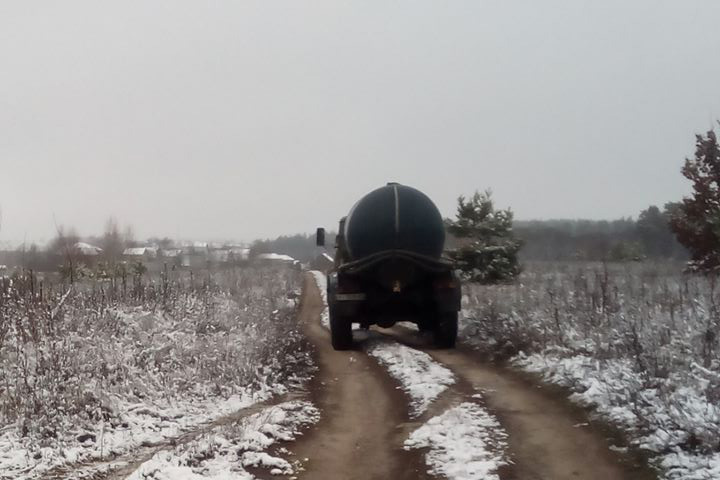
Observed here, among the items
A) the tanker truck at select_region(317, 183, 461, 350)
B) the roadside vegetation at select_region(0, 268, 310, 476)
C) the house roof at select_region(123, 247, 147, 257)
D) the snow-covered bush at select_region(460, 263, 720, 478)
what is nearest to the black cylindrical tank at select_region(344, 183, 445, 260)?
the tanker truck at select_region(317, 183, 461, 350)

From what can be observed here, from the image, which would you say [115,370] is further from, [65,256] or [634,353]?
[65,256]

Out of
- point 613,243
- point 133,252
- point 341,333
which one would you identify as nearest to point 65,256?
point 341,333

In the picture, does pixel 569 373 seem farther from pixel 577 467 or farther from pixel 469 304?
pixel 469 304

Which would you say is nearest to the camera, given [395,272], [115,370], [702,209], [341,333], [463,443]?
[463,443]

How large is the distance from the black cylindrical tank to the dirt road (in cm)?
343

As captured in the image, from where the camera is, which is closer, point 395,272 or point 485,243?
point 395,272

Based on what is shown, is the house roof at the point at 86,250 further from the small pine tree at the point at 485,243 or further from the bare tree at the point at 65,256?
the small pine tree at the point at 485,243

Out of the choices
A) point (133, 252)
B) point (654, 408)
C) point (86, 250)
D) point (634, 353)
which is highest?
point (86, 250)

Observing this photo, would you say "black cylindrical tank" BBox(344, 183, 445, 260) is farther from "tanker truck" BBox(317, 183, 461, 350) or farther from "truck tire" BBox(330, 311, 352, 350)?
"truck tire" BBox(330, 311, 352, 350)

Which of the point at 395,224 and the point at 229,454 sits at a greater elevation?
the point at 395,224

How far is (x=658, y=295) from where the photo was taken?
12.9m

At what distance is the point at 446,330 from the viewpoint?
1402cm

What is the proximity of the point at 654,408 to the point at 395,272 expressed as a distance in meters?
7.57

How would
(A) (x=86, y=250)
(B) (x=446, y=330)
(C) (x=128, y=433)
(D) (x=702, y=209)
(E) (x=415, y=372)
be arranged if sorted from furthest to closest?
(A) (x=86, y=250)
(D) (x=702, y=209)
(B) (x=446, y=330)
(E) (x=415, y=372)
(C) (x=128, y=433)
